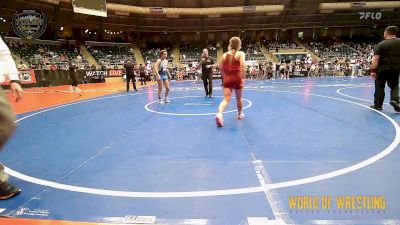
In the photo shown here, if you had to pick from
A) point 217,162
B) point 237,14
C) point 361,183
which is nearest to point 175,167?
point 217,162

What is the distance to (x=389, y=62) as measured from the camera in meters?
6.61

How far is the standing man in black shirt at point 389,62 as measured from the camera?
21.4 ft

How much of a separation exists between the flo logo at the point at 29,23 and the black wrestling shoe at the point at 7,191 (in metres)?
11.0

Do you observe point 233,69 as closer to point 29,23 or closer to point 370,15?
point 29,23

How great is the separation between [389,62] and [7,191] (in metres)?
8.00

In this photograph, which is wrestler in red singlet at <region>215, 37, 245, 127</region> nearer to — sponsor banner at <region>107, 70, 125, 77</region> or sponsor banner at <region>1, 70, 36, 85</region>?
sponsor banner at <region>1, 70, 36, 85</region>

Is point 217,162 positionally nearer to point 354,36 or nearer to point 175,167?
point 175,167

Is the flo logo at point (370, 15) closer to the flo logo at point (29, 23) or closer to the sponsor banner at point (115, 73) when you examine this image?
the sponsor banner at point (115, 73)

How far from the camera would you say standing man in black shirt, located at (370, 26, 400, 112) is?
6.51m

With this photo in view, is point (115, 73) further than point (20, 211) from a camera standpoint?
Yes

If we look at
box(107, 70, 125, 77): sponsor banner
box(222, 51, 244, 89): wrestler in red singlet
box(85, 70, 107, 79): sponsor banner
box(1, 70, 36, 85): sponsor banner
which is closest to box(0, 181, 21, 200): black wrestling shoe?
box(222, 51, 244, 89): wrestler in red singlet

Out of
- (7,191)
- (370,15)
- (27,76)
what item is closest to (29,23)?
(27,76)

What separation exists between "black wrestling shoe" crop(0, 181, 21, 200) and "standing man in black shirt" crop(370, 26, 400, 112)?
25.4ft

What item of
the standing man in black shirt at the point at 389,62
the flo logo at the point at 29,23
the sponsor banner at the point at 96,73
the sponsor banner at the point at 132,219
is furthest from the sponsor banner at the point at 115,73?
the sponsor banner at the point at 132,219
